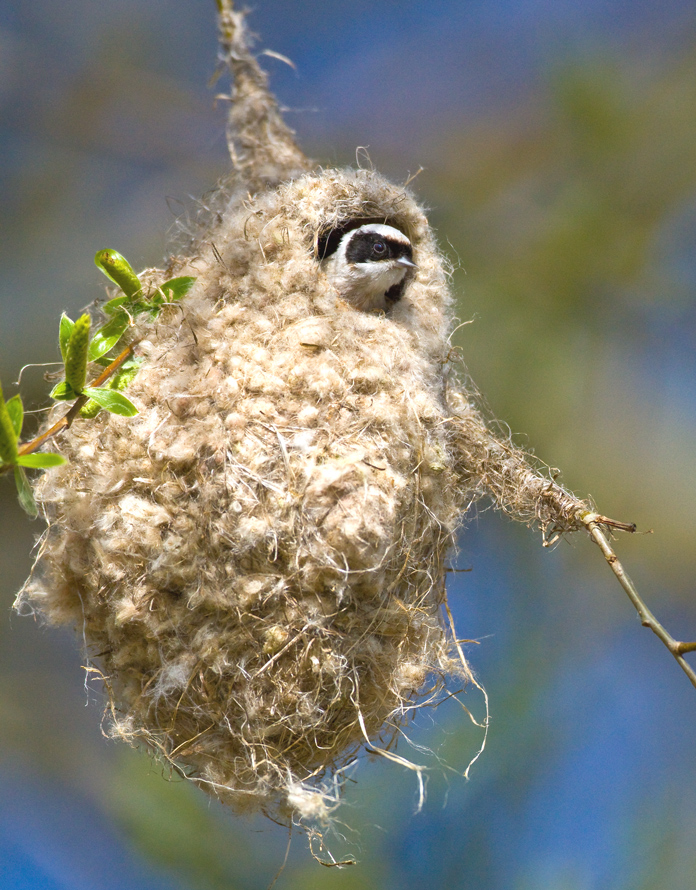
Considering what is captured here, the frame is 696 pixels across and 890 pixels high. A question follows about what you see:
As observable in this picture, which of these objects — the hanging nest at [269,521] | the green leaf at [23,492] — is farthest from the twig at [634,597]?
the green leaf at [23,492]

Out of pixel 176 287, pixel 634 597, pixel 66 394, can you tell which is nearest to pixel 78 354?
pixel 66 394

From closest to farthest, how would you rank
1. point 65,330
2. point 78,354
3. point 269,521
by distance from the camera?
point 78,354
point 65,330
point 269,521

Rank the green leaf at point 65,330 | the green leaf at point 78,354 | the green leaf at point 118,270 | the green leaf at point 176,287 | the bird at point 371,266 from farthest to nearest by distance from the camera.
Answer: the bird at point 371,266 → the green leaf at point 176,287 → the green leaf at point 118,270 → the green leaf at point 65,330 → the green leaf at point 78,354

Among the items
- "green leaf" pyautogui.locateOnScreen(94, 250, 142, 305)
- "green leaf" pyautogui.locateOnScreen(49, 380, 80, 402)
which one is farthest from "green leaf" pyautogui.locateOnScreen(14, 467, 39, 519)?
"green leaf" pyautogui.locateOnScreen(94, 250, 142, 305)

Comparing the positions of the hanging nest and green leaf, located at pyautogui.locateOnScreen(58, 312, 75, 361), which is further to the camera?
the hanging nest

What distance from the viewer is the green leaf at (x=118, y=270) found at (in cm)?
157

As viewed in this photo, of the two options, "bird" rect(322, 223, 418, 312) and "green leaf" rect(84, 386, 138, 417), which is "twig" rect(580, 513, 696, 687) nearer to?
"bird" rect(322, 223, 418, 312)

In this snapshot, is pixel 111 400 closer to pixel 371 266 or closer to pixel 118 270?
pixel 118 270

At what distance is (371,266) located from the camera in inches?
80.6

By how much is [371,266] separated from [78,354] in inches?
36.2

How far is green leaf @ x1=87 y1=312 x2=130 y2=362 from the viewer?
61.9 inches

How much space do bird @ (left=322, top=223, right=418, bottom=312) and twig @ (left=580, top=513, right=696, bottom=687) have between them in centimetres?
77

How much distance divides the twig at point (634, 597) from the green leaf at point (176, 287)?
1015 millimetres

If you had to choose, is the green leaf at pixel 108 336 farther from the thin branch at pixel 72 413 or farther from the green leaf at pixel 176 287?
the green leaf at pixel 176 287
